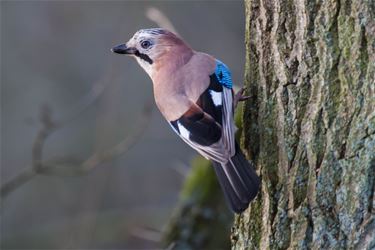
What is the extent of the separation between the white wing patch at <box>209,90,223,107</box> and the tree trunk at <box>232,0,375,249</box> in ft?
0.89

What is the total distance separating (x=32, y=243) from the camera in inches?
384

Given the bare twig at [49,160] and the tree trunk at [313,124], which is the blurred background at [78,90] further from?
the tree trunk at [313,124]

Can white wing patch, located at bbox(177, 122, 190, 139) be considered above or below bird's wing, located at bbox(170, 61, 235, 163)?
below

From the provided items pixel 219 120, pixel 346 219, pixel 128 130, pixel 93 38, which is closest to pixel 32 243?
pixel 128 130

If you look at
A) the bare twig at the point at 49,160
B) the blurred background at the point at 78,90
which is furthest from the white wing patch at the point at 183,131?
the blurred background at the point at 78,90

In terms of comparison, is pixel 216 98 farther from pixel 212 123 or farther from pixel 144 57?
pixel 144 57

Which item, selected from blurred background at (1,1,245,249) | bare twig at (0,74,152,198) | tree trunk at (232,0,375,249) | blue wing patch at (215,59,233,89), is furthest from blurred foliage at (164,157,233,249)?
blurred background at (1,1,245,249)

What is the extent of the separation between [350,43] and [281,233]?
89 cm

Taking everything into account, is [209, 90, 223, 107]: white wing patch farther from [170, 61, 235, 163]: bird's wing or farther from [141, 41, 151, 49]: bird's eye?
[141, 41, 151, 49]: bird's eye

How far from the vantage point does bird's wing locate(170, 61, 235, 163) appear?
3811 mm

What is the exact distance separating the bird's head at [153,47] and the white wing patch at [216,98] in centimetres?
67

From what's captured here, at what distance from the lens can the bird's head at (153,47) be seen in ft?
15.5

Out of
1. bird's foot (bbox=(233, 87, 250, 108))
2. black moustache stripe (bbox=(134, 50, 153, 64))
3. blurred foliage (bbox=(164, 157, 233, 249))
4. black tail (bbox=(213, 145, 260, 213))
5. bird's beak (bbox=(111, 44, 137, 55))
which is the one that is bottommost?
blurred foliage (bbox=(164, 157, 233, 249))

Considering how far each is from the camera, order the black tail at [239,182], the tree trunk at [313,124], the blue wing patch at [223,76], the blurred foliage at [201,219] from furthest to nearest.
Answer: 1. the blurred foliage at [201,219]
2. the blue wing patch at [223,76]
3. the black tail at [239,182]
4. the tree trunk at [313,124]
